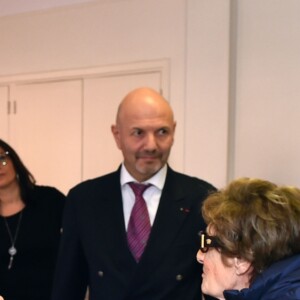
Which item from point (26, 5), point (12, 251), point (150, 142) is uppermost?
point (26, 5)

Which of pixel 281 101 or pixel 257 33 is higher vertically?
pixel 257 33

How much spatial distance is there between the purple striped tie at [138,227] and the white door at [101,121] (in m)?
1.07

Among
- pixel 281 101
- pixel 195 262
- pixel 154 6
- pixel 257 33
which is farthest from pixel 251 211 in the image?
pixel 154 6

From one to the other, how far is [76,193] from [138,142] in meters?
0.32

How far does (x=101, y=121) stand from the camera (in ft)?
9.02

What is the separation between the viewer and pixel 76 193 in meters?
1.75

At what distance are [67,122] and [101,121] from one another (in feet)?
0.83

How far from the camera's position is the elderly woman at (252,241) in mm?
1039

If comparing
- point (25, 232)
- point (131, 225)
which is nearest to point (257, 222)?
point (131, 225)

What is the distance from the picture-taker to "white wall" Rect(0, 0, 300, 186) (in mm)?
2234

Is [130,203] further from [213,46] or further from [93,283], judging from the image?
[213,46]

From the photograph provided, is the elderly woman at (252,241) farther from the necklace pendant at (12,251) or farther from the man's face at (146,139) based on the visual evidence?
the necklace pendant at (12,251)

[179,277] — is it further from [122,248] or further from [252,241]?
[252,241]

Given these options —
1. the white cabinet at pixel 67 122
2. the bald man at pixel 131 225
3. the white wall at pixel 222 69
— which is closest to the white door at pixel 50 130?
the white cabinet at pixel 67 122
